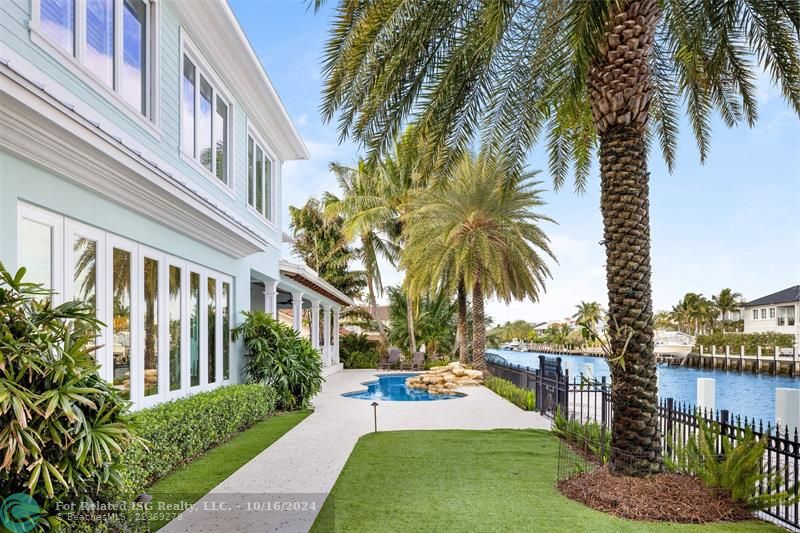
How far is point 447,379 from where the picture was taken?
71.7ft

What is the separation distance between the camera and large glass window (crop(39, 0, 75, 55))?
6352 mm

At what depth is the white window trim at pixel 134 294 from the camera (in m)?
6.35

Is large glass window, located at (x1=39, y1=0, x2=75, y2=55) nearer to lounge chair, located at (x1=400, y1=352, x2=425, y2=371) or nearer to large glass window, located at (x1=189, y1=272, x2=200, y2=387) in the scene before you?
large glass window, located at (x1=189, y1=272, x2=200, y2=387)

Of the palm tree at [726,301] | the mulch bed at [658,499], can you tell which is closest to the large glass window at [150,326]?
the mulch bed at [658,499]

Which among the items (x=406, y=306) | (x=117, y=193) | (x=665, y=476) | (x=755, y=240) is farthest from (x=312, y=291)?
Answer: (x=755, y=240)

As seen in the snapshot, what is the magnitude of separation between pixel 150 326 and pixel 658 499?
289 inches

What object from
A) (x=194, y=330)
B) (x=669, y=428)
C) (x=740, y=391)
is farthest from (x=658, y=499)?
(x=740, y=391)

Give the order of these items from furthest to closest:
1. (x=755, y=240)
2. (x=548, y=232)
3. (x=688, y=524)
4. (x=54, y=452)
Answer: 1. (x=755, y=240)
2. (x=548, y=232)
3. (x=688, y=524)
4. (x=54, y=452)

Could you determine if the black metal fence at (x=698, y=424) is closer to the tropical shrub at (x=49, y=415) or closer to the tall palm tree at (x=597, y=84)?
the tall palm tree at (x=597, y=84)

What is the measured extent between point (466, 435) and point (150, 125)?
307 inches

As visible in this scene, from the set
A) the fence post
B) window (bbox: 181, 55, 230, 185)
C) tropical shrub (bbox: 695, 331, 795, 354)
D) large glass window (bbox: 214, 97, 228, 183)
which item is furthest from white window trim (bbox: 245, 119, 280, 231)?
tropical shrub (bbox: 695, 331, 795, 354)

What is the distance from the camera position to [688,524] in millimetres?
6016

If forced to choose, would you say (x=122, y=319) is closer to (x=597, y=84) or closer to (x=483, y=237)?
(x=597, y=84)

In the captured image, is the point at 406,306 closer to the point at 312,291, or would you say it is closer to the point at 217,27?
the point at 312,291
